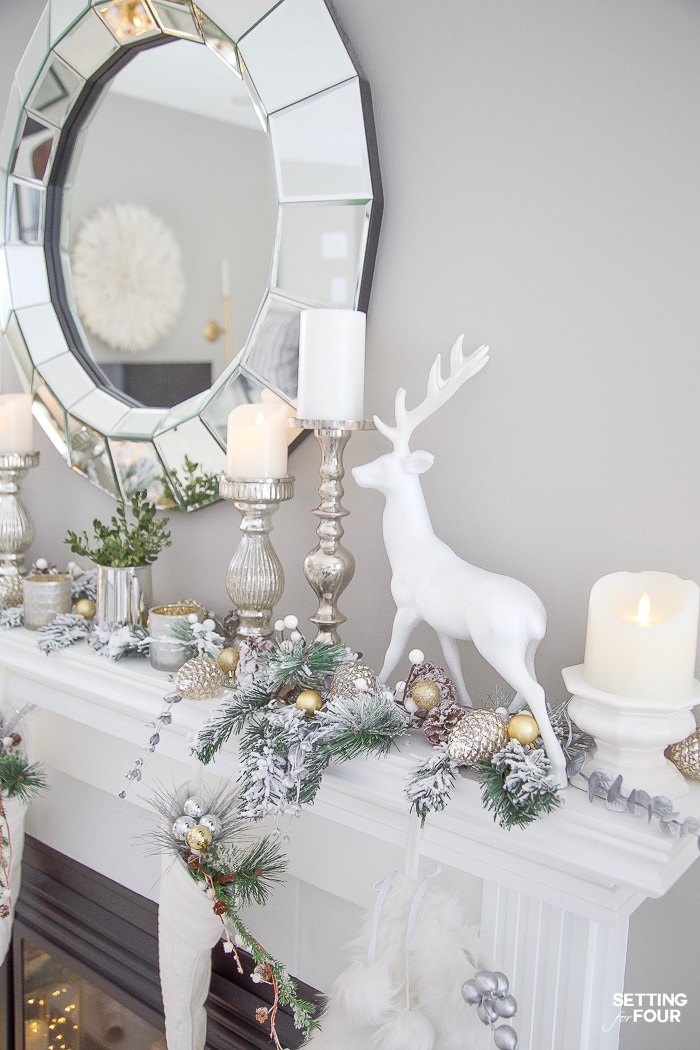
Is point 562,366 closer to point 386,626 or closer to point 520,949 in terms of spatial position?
point 386,626

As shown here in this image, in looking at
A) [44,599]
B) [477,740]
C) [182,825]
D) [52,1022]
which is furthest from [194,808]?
[52,1022]

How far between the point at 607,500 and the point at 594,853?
0.34m

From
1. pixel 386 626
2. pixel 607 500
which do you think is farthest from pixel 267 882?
pixel 607 500

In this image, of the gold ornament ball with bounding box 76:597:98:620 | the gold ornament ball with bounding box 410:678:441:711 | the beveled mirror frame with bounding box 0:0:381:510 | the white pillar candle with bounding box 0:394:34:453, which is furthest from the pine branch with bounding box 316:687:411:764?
the white pillar candle with bounding box 0:394:34:453

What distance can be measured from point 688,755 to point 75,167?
119 cm

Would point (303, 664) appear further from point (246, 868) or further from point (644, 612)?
point (644, 612)

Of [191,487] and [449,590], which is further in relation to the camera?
[191,487]

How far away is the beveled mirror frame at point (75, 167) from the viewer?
3.20 ft

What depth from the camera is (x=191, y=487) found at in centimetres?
121

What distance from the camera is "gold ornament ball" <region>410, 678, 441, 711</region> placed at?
0.82 meters

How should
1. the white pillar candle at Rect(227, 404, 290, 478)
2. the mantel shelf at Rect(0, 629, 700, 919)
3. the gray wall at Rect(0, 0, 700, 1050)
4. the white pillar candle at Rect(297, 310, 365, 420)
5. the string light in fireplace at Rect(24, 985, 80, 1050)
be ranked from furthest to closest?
the string light in fireplace at Rect(24, 985, 80, 1050)
the white pillar candle at Rect(227, 404, 290, 478)
the white pillar candle at Rect(297, 310, 365, 420)
the gray wall at Rect(0, 0, 700, 1050)
the mantel shelf at Rect(0, 629, 700, 919)

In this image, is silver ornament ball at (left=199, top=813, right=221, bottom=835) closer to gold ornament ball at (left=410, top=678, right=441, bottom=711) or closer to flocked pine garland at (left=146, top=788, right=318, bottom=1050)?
flocked pine garland at (left=146, top=788, right=318, bottom=1050)

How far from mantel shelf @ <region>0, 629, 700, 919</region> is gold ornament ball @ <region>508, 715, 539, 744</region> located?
6 centimetres

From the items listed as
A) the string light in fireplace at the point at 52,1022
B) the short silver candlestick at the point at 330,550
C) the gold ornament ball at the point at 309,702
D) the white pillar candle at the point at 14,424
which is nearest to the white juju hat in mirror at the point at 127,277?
the white pillar candle at the point at 14,424
